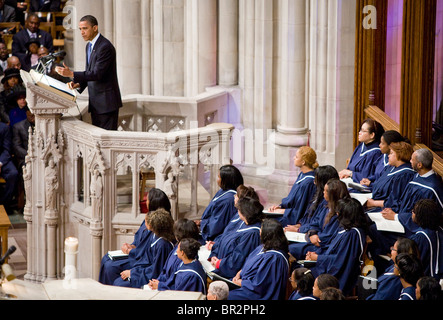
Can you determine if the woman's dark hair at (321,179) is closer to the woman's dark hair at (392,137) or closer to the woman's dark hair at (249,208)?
the woman's dark hair at (392,137)

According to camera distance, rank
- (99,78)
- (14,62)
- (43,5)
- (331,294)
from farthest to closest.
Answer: (43,5) → (14,62) → (99,78) → (331,294)

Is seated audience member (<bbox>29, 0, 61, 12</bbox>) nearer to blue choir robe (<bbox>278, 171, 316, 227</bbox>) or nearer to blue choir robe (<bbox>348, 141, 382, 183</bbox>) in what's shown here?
blue choir robe (<bbox>348, 141, 382, 183</bbox>)

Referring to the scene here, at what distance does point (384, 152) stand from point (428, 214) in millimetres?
1696

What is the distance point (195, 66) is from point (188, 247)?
5.79m

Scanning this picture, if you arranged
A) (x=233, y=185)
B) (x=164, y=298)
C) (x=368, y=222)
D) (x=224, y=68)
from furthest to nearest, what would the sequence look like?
(x=224, y=68) → (x=233, y=185) → (x=368, y=222) → (x=164, y=298)

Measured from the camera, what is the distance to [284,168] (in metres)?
13.3

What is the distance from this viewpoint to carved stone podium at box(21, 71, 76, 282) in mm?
11445

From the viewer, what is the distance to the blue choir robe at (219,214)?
10.5 metres

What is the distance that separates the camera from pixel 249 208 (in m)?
9.55

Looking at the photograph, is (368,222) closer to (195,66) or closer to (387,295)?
(387,295)

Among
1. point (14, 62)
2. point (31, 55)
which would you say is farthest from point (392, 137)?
point (31, 55)

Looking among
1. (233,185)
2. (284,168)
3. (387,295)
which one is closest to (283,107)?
(284,168)

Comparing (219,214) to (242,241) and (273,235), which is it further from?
(273,235)

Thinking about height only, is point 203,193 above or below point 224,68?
below
